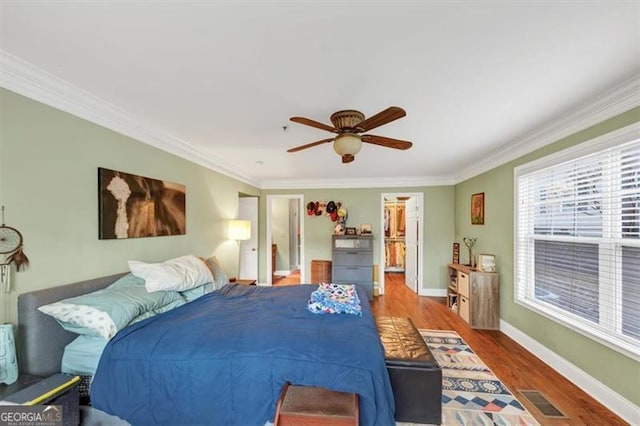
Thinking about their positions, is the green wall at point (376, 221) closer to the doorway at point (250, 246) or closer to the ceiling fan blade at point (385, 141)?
the doorway at point (250, 246)

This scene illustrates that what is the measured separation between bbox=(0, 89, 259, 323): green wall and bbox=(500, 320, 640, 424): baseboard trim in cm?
422

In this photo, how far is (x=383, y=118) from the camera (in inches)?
72.2

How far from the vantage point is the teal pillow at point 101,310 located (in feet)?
5.41

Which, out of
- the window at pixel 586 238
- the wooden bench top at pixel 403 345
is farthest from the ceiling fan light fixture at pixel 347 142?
the window at pixel 586 238

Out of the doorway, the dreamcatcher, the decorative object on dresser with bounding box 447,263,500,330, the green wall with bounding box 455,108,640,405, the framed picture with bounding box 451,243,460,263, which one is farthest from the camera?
the doorway

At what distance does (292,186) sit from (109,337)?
14.6 ft

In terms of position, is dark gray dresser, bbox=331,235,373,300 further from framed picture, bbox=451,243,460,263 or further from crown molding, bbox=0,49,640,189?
crown molding, bbox=0,49,640,189

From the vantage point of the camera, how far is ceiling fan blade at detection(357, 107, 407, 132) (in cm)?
171

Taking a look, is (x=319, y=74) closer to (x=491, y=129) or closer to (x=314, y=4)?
(x=314, y=4)

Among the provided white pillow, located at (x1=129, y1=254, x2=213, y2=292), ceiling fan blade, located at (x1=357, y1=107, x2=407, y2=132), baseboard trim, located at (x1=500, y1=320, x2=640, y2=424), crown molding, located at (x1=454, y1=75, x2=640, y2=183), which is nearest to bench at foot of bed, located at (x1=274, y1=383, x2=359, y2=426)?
white pillow, located at (x1=129, y1=254, x2=213, y2=292)

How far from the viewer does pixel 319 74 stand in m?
1.71

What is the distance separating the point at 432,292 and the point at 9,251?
5840 mm

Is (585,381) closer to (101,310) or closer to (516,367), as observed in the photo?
(516,367)

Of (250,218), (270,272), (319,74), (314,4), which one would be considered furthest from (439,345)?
(250,218)
